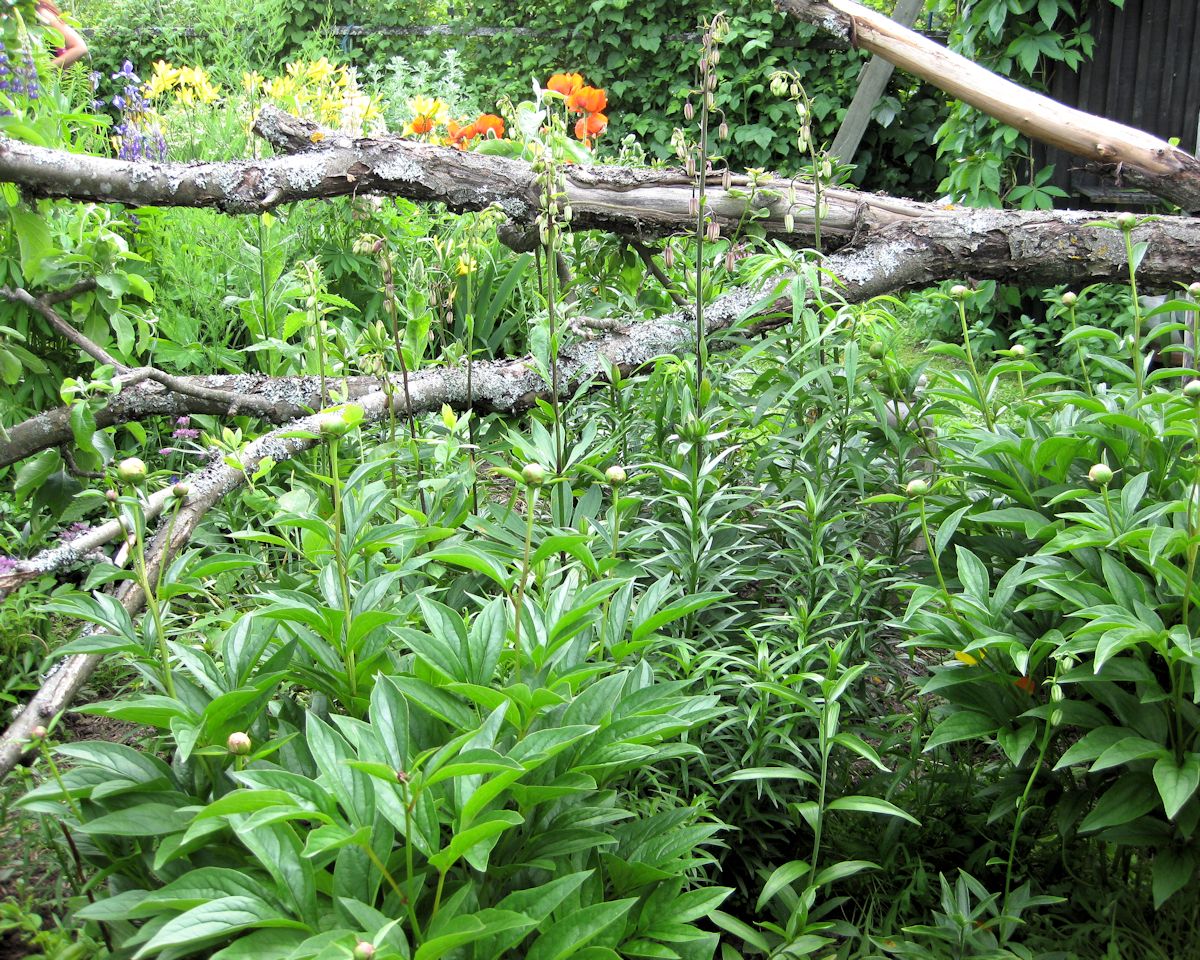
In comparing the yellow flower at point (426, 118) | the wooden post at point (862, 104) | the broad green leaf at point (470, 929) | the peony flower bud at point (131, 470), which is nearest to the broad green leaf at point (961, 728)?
the broad green leaf at point (470, 929)

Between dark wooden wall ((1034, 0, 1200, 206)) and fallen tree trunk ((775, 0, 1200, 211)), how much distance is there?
84.0 inches

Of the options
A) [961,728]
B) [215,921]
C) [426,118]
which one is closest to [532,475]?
[215,921]

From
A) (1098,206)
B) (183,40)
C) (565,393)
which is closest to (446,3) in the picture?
(183,40)

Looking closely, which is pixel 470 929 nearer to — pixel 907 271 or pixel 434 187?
pixel 434 187

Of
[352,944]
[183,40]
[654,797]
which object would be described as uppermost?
[183,40]

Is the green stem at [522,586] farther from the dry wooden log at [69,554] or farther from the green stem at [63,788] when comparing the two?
the dry wooden log at [69,554]

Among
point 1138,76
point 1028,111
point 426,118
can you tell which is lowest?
point 426,118

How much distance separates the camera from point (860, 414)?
102 inches

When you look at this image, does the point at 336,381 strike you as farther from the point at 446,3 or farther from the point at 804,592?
the point at 446,3

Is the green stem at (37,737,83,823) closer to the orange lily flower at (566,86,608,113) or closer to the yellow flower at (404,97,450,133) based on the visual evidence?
the orange lily flower at (566,86,608,113)

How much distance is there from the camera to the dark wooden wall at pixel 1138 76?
5879mm

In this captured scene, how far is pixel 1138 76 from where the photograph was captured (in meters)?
6.07

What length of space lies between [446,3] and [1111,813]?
12.6 m

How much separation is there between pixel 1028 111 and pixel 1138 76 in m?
2.85
